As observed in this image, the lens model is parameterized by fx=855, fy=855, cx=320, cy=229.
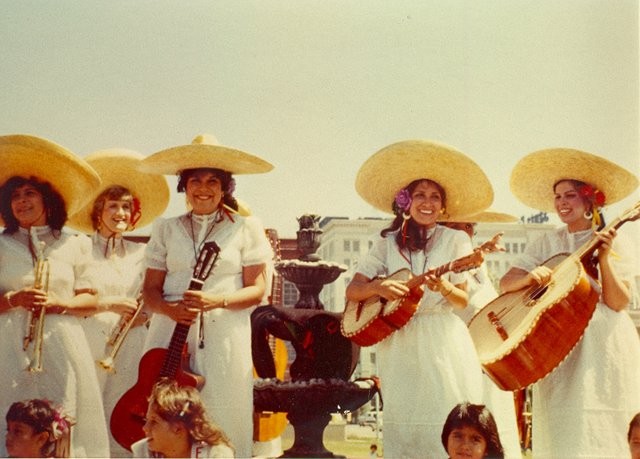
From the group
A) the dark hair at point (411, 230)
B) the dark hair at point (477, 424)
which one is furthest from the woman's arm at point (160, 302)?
the dark hair at point (477, 424)

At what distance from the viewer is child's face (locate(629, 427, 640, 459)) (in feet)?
17.0

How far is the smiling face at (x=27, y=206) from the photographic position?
5648mm

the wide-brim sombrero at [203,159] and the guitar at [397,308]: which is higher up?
the wide-brim sombrero at [203,159]

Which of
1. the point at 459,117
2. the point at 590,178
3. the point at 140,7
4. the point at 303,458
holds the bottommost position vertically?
the point at 303,458

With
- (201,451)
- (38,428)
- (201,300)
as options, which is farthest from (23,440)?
(201,300)

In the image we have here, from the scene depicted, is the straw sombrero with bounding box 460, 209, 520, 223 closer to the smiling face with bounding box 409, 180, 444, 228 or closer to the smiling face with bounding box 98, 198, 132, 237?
the smiling face with bounding box 409, 180, 444, 228

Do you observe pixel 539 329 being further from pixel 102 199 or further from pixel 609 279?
pixel 102 199

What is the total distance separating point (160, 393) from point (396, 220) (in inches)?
76.8

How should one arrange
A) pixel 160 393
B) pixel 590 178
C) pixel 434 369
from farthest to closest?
pixel 590 178
pixel 434 369
pixel 160 393

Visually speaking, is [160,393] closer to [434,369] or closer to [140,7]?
[434,369]

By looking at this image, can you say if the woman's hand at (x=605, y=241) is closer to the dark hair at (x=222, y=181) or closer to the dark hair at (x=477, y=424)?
the dark hair at (x=477, y=424)

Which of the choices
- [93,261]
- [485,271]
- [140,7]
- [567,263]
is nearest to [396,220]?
[485,271]

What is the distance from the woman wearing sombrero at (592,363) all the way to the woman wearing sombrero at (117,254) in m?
2.45

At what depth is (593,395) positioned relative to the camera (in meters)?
5.25
